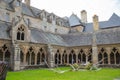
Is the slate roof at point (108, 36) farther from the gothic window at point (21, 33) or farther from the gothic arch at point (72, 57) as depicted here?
the gothic window at point (21, 33)

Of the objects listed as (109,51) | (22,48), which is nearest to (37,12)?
(22,48)

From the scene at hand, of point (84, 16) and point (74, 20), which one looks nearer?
point (74, 20)

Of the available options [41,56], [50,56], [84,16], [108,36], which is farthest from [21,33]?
[84,16]

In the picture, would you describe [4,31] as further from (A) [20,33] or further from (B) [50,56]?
(B) [50,56]

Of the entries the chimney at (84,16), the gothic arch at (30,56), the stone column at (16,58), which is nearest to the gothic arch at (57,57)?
the gothic arch at (30,56)

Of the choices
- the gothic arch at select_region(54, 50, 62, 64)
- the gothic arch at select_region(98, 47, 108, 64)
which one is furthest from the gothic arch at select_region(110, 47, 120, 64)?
the gothic arch at select_region(54, 50, 62, 64)

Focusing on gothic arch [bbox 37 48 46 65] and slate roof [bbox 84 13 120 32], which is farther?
slate roof [bbox 84 13 120 32]

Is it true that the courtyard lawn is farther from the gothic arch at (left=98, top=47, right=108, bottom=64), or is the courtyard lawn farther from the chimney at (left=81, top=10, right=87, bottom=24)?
the chimney at (left=81, top=10, right=87, bottom=24)

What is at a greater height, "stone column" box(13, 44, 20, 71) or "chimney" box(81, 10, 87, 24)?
"chimney" box(81, 10, 87, 24)

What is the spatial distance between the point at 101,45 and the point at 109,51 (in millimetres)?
1800

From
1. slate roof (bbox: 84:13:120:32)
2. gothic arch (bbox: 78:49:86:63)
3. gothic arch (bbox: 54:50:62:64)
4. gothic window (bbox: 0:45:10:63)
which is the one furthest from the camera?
slate roof (bbox: 84:13:120:32)

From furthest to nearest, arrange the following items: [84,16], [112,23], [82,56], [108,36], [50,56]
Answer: [84,16]
[112,23]
[82,56]
[108,36]
[50,56]

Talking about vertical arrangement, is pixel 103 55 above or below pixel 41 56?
above

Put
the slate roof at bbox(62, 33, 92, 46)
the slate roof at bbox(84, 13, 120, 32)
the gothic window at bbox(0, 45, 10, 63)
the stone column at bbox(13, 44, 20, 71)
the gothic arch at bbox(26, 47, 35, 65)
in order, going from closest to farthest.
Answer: the stone column at bbox(13, 44, 20, 71) < the gothic window at bbox(0, 45, 10, 63) < the gothic arch at bbox(26, 47, 35, 65) < the slate roof at bbox(62, 33, 92, 46) < the slate roof at bbox(84, 13, 120, 32)
